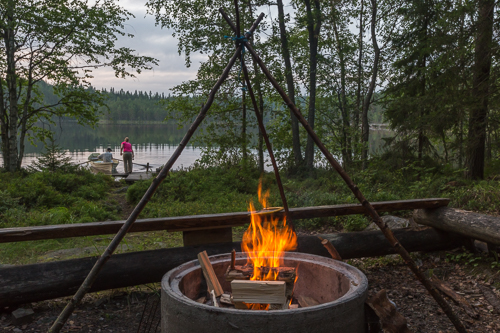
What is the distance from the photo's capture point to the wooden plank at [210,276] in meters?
2.77

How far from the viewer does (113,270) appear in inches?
148

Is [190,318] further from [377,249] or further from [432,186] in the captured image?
[432,186]

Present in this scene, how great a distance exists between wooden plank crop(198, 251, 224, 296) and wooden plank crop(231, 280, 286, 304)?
33 centimetres

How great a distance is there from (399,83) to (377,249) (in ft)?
27.4

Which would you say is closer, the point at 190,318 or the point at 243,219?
the point at 190,318

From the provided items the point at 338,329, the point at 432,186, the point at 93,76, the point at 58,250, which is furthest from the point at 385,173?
the point at 93,76

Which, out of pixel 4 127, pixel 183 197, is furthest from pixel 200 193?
pixel 4 127

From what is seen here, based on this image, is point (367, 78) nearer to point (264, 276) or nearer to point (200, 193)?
point (200, 193)

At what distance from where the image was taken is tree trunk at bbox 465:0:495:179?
755cm

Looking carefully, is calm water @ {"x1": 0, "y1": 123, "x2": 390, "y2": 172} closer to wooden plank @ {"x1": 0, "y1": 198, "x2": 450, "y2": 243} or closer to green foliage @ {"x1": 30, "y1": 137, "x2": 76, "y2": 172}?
green foliage @ {"x1": 30, "y1": 137, "x2": 76, "y2": 172}

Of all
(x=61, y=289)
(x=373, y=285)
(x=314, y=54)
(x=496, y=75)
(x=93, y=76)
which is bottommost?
(x=373, y=285)

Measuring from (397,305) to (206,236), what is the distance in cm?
218

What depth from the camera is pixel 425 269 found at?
16.1ft

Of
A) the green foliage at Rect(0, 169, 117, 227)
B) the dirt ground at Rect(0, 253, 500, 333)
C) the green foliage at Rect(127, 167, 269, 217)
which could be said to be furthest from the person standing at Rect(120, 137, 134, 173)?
the dirt ground at Rect(0, 253, 500, 333)
